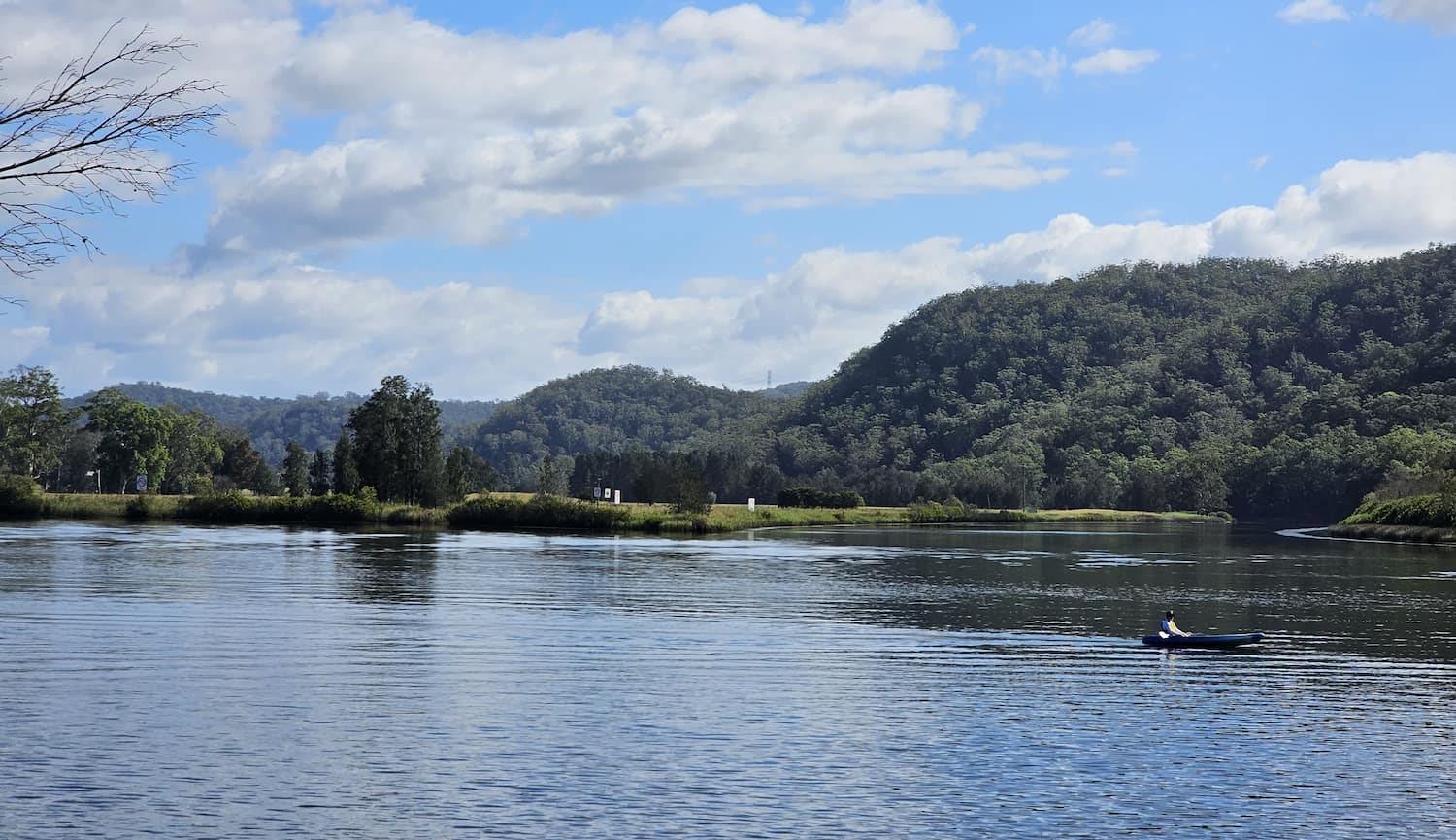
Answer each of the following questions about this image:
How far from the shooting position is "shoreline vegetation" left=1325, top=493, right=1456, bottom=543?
334 ft

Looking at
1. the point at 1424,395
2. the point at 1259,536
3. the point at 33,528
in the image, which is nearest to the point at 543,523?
the point at 33,528

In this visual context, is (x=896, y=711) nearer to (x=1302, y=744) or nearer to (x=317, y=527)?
(x=1302, y=744)

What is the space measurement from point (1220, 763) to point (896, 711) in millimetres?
6023

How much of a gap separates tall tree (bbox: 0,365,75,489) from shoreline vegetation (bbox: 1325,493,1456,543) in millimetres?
118383

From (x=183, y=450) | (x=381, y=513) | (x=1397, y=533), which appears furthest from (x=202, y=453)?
(x=1397, y=533)

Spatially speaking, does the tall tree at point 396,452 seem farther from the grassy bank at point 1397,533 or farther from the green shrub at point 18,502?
the grassy bank at point 1397,533

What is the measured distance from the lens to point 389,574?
182 feet

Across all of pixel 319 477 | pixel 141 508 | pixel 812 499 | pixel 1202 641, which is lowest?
pixel 1202 641

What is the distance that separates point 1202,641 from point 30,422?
129 metres

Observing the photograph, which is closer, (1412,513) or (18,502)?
(18,502)

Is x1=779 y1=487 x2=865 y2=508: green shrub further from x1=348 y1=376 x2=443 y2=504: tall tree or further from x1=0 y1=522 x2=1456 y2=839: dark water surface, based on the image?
x1=0 y1=522 x2=1456 y2=839: dark water surface

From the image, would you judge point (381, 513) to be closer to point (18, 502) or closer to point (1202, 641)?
point (18, 502)

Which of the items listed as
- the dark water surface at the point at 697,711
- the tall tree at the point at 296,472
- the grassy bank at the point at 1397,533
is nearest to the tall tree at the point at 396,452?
the tall tree at the point at 296,472

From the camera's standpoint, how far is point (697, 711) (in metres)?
26.3
